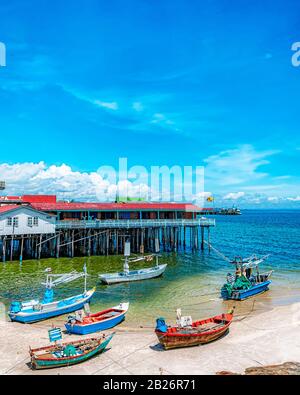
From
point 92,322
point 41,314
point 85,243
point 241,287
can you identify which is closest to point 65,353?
point 92,322

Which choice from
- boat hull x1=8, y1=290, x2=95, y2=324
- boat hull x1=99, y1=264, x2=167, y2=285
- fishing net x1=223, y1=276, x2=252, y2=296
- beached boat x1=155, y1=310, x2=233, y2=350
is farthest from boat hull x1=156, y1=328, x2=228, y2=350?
boat hull x1=99, y1=264, x2=167, y2=285

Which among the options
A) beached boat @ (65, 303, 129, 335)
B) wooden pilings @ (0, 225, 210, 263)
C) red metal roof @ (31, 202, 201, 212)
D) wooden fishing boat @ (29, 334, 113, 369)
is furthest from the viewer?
red metal roof @ (31, 202, 201, 212)

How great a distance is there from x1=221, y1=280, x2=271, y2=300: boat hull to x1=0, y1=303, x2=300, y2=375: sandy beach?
5.50m

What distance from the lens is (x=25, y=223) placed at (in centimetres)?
4247

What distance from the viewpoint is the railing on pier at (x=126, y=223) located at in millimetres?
44844

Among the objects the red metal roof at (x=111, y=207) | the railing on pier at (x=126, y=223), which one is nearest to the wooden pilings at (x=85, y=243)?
the railing on pier at (x=126, y=223)

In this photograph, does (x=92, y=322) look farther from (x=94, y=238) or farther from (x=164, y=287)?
(x=94, y=238)

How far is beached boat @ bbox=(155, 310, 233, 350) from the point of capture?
18027 mm

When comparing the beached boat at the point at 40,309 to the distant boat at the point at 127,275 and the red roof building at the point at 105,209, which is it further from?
the red roof building at the point at 105,209

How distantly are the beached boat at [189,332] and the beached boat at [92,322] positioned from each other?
14.2 feet

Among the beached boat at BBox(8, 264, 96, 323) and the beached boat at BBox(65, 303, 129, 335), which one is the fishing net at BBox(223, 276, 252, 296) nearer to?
the beached boat at BBox(65, 303, 129, 335)
